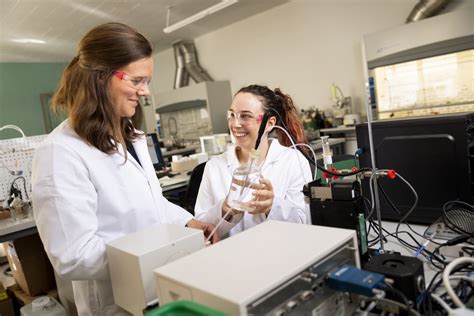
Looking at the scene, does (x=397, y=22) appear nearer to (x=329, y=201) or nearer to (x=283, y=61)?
(x=283, y=61)

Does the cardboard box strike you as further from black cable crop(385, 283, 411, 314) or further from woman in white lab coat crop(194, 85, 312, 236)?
black cable crop(385, 283, 411, 314)

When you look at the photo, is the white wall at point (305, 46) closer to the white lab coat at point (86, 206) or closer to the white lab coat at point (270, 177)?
the white lab coat at point (270, 177)

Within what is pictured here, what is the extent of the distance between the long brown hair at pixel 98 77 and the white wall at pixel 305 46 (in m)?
3.91

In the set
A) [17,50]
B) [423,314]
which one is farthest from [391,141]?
[17,50]

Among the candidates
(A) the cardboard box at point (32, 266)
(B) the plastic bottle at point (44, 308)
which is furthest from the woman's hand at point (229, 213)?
(A) the cardboard box at point (32, 266)

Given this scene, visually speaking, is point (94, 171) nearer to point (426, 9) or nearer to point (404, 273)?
point (404, 273)

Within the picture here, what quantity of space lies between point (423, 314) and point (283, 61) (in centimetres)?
497

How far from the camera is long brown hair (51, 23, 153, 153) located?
100 centimetres

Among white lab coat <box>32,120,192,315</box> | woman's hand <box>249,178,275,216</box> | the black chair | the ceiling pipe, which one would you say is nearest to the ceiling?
the ceiling pipe

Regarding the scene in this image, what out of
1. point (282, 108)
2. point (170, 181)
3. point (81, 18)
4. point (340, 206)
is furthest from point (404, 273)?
point (81, 18)

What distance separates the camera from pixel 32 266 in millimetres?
2344

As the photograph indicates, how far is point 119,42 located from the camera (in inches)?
39.3

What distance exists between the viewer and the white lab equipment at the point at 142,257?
728 mm

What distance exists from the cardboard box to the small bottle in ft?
5.70
